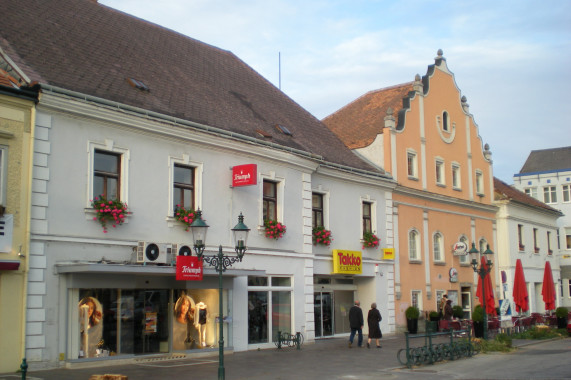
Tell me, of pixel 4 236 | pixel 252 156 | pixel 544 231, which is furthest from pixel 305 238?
pixel 544 231

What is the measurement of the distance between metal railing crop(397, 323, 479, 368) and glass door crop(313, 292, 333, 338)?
644 centimetres

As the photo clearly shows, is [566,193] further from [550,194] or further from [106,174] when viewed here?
[106,174]

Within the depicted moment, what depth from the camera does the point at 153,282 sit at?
66.0ft

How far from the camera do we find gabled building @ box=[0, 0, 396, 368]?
18078 mm

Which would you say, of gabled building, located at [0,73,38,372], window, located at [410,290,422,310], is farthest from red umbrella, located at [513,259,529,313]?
gabled building, located at [0,73,38,372]

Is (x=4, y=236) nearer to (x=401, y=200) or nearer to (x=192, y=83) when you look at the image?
(x=192, y=83)

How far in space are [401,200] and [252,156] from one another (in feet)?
35.7

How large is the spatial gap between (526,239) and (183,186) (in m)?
28.4

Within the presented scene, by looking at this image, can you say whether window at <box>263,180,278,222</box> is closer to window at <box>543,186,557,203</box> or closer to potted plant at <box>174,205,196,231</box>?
potted plant at <box>174,205,196,231</box>

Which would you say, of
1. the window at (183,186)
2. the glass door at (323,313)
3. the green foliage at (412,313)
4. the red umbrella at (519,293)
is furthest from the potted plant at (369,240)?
the window at (183,186)

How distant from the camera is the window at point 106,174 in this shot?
757 inches

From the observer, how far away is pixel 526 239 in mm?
43375

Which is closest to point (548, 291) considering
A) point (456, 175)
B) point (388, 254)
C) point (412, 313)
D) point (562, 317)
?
point (562, 317)

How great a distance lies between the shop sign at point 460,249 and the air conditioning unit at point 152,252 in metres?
19.7
